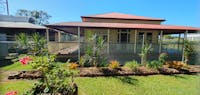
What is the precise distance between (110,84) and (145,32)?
10564mm

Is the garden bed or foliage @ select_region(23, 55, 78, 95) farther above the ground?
foliage @ select_region(23, 55, 78, 95)

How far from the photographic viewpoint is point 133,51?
1241 cm

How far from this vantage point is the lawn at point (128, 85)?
5.64m

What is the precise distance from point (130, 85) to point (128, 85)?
9 centimetres

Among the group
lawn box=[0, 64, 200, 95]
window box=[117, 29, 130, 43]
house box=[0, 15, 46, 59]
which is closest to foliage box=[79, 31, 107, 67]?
lawn box=[0, 64, 200, 95]

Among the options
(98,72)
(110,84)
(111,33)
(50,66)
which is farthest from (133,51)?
(50,66)

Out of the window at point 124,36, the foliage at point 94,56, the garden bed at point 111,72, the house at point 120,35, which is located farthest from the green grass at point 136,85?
the window at point 124,36

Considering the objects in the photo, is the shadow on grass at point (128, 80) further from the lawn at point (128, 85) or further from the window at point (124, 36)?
the window at point (124, 36)

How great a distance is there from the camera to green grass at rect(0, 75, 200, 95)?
564 cm

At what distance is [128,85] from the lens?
6422 millimetres

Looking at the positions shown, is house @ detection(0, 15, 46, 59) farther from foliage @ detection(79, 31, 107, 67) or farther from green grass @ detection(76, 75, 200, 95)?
green grass @ detection(76, 75, 200, 95)

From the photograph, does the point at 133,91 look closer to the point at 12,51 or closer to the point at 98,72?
the point at 98,72

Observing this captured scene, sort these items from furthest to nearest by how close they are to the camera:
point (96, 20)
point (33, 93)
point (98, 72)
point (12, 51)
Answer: point (96, 20) < point (12, 51) < point (98, 72) < point (33, 93)

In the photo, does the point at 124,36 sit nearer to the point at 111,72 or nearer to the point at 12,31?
the point at 111,72
